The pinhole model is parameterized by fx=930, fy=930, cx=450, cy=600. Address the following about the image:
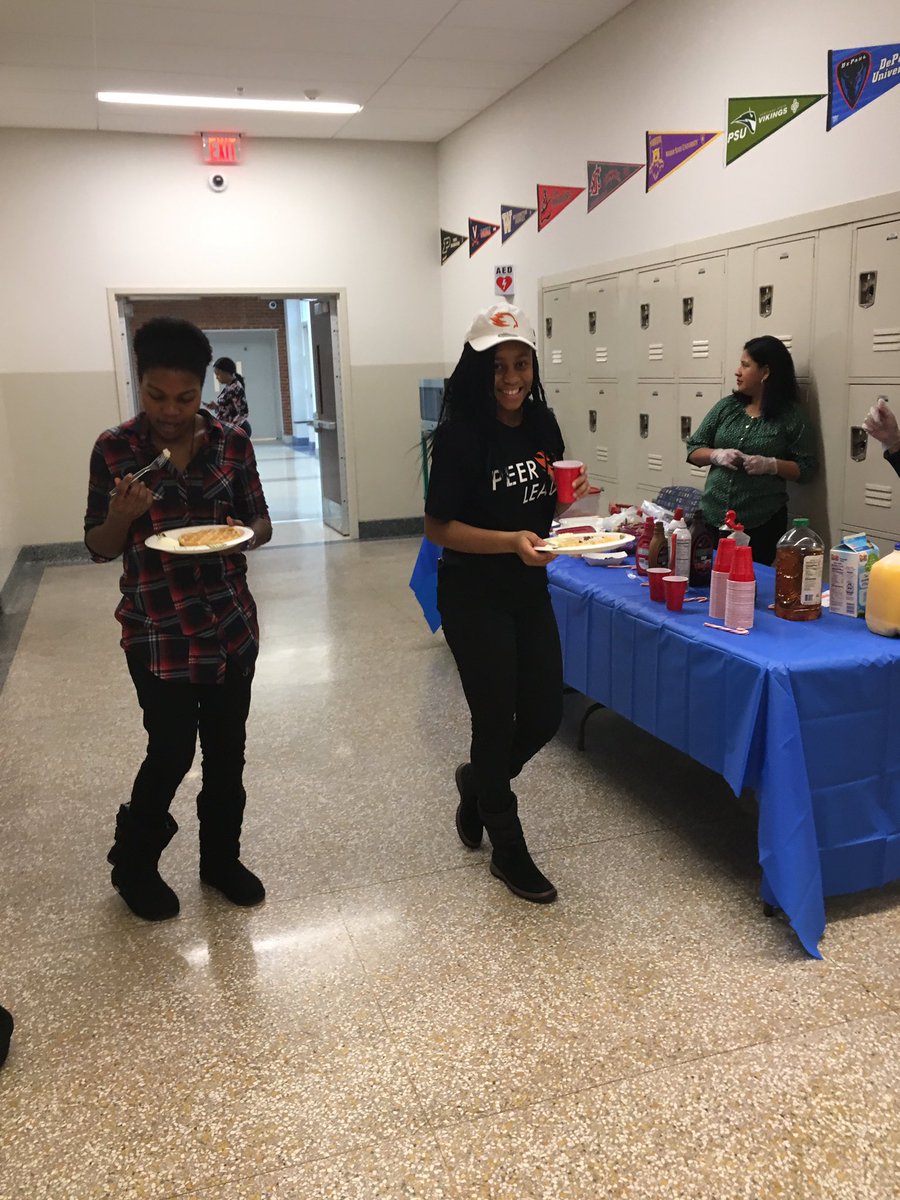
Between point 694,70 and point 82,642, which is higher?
point 694,70

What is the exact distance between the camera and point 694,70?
4281 mm

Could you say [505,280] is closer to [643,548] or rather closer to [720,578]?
[643,548]

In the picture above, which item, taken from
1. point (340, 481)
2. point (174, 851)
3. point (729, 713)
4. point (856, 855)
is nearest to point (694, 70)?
point (729, 713)

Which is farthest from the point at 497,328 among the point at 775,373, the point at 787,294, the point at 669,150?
the point at 669,150

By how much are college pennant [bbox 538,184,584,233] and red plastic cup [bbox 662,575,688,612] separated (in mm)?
3619

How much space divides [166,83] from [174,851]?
16.6ft

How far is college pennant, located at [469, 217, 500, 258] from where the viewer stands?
22.2 feet

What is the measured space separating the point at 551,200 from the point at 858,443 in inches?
123

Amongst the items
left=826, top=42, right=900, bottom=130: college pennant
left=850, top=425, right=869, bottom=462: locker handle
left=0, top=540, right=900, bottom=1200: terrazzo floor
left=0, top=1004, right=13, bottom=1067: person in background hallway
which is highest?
left=826, top=42, right=900, bottom=130: college pennant

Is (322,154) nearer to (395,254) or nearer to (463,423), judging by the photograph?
(395,254)

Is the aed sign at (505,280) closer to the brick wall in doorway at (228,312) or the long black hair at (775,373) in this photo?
the long black hair at (775,373)

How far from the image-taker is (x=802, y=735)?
2.20 meters

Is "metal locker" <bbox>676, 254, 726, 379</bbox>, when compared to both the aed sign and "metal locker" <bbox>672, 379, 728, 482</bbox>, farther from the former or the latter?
the aed sign

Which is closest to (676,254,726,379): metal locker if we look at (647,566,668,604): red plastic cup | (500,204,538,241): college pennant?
(647,566,668,604): red plastic cup
